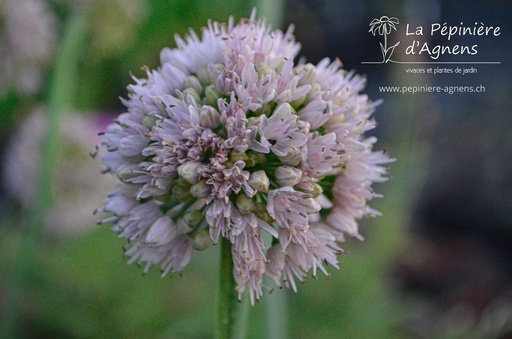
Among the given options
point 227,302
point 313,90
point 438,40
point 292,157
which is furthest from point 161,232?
point 438,40

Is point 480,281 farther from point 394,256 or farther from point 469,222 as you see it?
point 394,256

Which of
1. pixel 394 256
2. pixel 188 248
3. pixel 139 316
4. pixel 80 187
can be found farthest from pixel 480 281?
pixel 188 248

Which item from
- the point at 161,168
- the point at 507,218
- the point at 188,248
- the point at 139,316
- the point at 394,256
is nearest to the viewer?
the point at 161,168

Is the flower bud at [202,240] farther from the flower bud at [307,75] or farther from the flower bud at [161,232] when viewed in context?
the flower bud at [307,75]

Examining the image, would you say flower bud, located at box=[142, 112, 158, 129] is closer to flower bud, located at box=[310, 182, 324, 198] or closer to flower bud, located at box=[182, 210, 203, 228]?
flower bud, located at box=[182, 210, 203, 228]

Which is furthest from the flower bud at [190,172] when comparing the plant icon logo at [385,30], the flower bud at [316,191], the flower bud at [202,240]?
the plant icon logo at [385,30]
